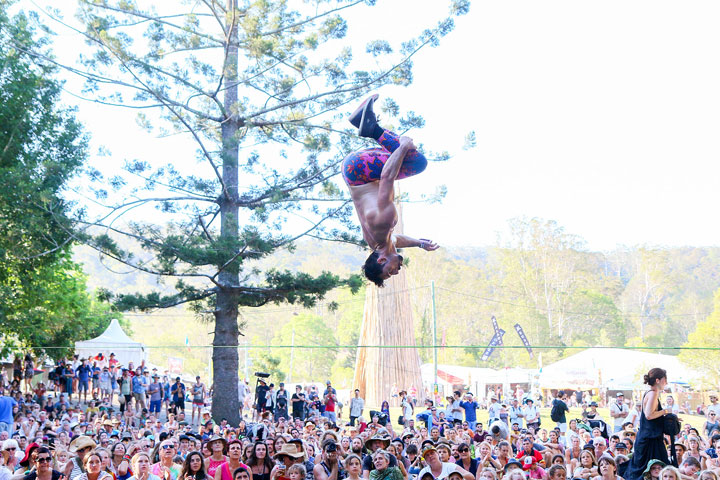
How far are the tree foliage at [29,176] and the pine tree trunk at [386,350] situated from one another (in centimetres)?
1069

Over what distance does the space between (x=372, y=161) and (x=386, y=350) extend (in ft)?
73.4

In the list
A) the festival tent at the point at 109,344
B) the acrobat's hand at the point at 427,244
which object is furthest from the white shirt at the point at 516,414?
the festival tent at the point at 109,344

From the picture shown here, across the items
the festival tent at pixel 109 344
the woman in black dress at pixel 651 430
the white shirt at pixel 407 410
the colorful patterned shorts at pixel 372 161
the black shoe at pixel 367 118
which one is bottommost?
the white shirt at pixel 407 410

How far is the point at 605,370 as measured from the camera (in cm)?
2692

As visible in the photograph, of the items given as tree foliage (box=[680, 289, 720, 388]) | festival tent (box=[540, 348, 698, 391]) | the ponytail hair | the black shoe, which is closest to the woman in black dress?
the ponytail hair

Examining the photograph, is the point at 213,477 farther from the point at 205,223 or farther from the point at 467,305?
the point at 467,305

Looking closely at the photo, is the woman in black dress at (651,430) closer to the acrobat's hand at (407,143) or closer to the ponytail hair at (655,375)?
the ponytail hair at (655,375)

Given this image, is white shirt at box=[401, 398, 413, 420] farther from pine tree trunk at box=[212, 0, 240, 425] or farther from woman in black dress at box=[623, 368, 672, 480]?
woman in black dress at box=[623, 368, 672, 480]

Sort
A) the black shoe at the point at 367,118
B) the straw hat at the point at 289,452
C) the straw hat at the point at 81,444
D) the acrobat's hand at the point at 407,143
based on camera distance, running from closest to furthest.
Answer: the acrobat's hand at the point at 407,143
the black shoe at the point at 367,118
the straw hat at the point at 289,452
the straw hat at the point at 81,444

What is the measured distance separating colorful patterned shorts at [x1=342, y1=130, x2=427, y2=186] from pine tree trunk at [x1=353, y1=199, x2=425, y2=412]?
70.5ft

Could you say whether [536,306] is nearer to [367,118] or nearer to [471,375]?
[471,375]

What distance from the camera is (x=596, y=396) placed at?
3014 cm

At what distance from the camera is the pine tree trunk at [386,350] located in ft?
88.6

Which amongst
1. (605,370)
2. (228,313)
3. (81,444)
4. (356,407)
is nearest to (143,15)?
(228,313)
